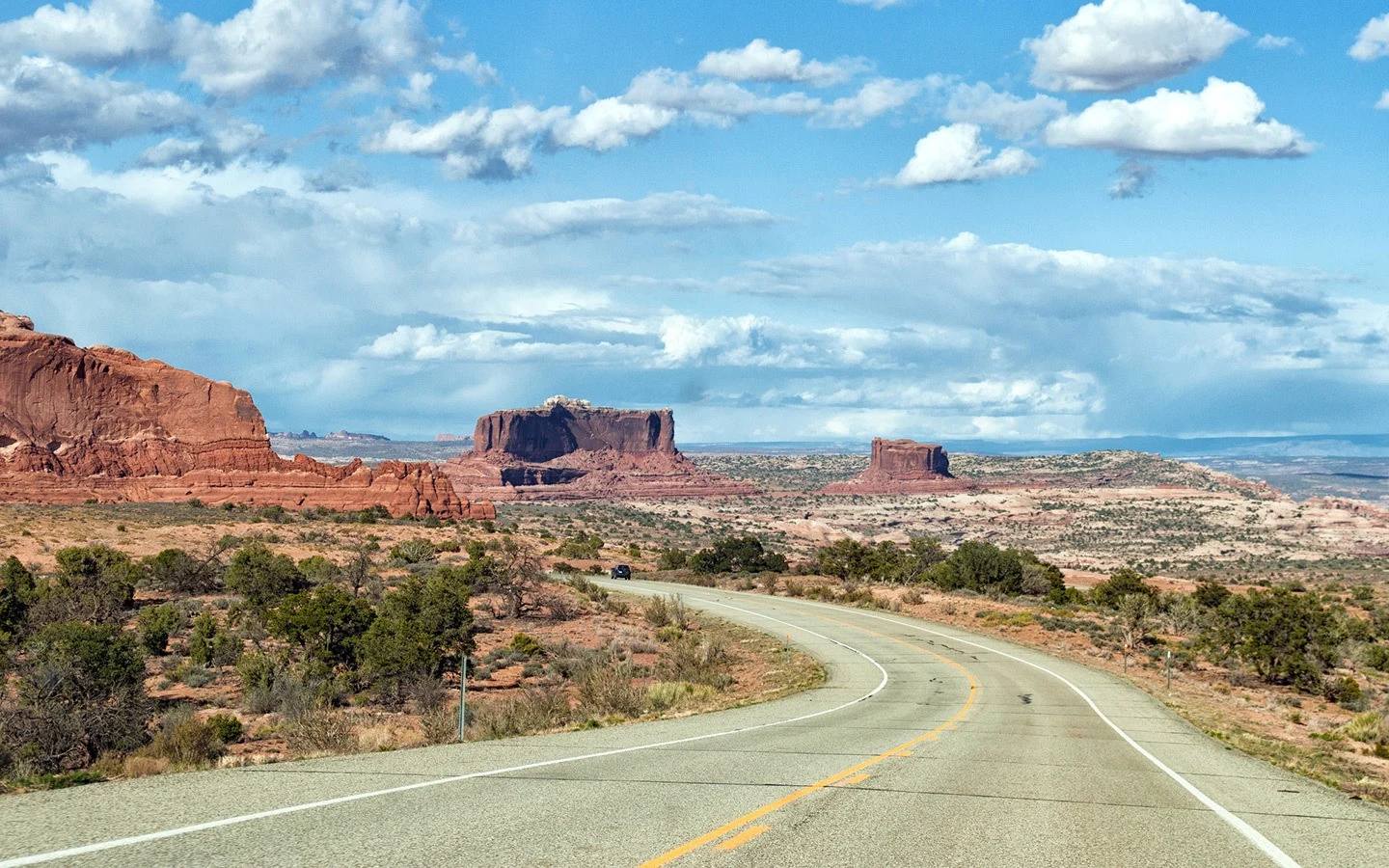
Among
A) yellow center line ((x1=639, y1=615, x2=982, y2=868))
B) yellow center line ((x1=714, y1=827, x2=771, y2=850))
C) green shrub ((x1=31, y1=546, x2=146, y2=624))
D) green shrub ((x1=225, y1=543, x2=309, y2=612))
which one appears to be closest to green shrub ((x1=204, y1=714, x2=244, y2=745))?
green shrub ((x1=31, y1=546, x2=146, y2=624))

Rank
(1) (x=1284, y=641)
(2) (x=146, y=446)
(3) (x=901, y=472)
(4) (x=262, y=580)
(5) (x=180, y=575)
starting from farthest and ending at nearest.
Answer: (3) (x=901, y=472) → (2) (x=146, y=446) → (5) (x=180, y=575) → (4) (x=262, y=580) → (1) (x=1284, y=641)

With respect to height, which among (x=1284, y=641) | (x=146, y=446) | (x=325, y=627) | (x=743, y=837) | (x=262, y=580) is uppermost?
(x=146, y=446)

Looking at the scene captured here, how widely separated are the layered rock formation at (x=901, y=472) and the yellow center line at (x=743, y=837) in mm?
174383

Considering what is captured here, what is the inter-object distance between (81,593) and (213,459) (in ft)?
197

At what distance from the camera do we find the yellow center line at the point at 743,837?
24.7ft

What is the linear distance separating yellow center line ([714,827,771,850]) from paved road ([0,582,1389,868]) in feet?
0.07

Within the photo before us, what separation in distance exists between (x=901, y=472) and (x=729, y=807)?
184277mm

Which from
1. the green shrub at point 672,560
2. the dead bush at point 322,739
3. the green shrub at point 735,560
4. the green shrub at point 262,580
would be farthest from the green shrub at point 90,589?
the green shrub at point 735,560

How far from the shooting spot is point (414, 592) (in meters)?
31.2

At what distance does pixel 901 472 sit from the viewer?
190 metres

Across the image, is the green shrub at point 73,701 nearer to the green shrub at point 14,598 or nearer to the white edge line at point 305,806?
the green shrub at point 14,598

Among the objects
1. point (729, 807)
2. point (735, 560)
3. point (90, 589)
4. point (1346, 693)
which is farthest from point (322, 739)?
point (735, 560)

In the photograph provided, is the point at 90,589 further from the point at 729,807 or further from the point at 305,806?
the point at 729,807

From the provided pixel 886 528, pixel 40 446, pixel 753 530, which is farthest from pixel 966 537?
pixel 40 446
